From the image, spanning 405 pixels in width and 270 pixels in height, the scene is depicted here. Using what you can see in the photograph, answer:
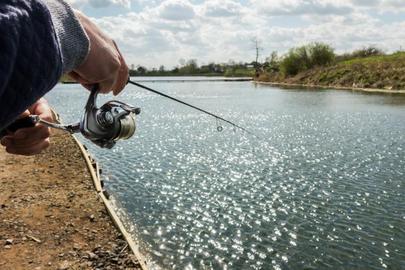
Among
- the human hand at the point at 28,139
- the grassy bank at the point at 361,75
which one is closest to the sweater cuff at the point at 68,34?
the human hand at the point at 28,139

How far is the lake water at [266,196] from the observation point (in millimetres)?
9422

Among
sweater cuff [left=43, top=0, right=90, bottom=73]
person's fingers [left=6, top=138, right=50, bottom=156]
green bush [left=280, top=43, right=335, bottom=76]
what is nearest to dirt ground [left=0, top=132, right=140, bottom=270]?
person's fingers [left=6, top=138, right=50, bottom=156]

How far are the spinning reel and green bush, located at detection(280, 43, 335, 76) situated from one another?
9668 cm

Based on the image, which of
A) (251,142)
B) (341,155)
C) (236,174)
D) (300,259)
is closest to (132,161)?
(236,174)

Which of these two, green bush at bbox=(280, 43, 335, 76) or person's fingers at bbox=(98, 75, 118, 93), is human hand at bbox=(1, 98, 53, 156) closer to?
person's fingers at bbox=(98, 75, 118, 93)

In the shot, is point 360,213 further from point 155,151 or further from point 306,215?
point 155,151

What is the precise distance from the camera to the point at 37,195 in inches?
464

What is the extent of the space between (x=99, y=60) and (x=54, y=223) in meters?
9.20

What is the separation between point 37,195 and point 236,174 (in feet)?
23.7

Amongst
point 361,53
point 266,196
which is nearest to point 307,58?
point 361,53

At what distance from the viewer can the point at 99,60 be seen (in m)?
1.33

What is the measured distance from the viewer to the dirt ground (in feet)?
26.1

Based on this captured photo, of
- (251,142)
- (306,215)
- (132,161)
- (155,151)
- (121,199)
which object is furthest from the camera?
(251,142)

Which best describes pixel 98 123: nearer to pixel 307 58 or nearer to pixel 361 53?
pixel 307 58
